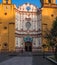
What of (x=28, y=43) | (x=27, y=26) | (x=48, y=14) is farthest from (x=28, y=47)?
(x=48, y=14)

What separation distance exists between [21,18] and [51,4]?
8.12 meters

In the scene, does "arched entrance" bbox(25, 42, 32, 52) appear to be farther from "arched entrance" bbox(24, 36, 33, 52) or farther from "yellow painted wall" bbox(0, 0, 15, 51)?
"yellow painted wall" bbox(0, 0, 15, 51)

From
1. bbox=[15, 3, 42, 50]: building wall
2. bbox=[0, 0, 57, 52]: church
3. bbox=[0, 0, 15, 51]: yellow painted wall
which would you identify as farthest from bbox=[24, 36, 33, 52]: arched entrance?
bbox=[0, 0, 15, 51]: yellow painted wall

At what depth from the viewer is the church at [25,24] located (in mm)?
57031

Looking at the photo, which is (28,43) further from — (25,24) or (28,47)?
(25,24)

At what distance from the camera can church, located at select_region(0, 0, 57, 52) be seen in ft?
187

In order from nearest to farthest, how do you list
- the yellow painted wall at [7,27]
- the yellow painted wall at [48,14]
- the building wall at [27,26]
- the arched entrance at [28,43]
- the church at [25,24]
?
the yellow painted wall at [7,27]
the church at [25,24]
the yellow painted wall at [48,14]
the building wall at [27,26]
the arched entrance at [28,43]

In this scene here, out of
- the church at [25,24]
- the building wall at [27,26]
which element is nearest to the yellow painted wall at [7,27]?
the church at [25,24]

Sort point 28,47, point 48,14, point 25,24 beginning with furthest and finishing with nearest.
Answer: point 25,24
point 28,47
point 48,14

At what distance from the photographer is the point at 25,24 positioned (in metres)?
60.2

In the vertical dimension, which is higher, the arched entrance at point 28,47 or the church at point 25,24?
the church at point 25,24

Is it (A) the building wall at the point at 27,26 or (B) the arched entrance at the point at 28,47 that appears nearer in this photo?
(A) the building wall at the point at 27,26

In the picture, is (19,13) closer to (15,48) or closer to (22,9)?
(22,9)

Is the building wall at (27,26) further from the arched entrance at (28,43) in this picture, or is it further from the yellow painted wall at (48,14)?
the yellow painted wall at (48,14)
